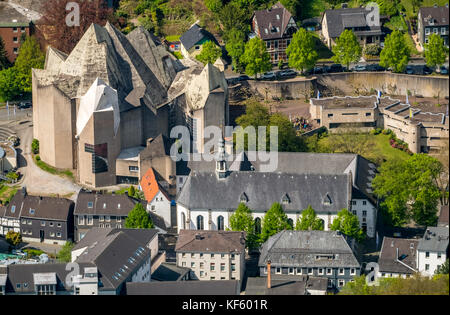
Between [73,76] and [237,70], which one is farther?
[237,70]

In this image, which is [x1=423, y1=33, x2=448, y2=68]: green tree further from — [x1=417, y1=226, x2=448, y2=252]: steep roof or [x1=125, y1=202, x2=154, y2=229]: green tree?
[x1=125, y1=202, x2=154, y2=229]: green tree

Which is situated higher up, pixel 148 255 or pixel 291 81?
pixel 291 81

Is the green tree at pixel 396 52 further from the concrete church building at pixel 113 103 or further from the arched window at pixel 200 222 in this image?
the arched window at pixel 200 222

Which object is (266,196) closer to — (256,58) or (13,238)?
(13,238)

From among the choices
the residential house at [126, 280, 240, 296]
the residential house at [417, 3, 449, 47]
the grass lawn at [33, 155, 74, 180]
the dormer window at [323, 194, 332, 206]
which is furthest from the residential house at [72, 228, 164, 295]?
the residential house at [417, 3, 449, 47]

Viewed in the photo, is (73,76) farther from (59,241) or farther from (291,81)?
(291,81)

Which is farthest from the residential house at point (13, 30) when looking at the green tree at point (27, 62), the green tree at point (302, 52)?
the green tree at point (302, 52)
